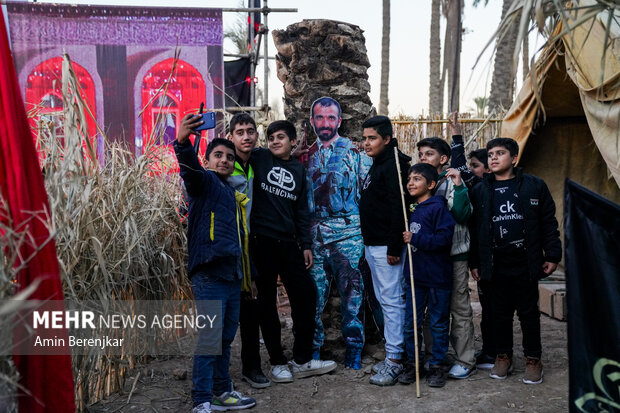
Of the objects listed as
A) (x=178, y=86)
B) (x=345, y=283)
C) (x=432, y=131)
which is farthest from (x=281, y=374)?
→ (x=178, y=86)

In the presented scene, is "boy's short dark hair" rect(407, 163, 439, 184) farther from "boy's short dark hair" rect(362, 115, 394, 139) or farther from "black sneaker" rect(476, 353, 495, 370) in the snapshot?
"black sneaker" rect(476, 353, 495, 370)

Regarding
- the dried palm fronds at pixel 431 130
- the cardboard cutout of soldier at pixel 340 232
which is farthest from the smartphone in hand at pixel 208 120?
the dried palm fronds at pixel 431 130

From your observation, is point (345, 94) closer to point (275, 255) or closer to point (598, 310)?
point (275, 255)

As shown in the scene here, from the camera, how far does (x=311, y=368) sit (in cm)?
447

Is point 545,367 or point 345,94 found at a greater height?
point 345,94

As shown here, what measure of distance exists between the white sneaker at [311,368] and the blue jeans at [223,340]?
765 mm

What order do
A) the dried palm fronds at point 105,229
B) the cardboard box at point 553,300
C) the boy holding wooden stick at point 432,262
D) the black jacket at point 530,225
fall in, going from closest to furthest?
1. the dried palm fronds at point 105,229
2. the black jacket at point 530,225
3. the boy holding wooden stick at point 432,262
4. the cardboard box at point 553,300

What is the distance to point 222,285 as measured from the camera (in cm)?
365

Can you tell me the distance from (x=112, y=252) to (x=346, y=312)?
2.04 meters

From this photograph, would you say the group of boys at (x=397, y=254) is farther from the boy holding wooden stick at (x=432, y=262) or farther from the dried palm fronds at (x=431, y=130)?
the dried palm fronds at (x=431, y=130)

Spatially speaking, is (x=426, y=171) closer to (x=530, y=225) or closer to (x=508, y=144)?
(x=508, y=144)

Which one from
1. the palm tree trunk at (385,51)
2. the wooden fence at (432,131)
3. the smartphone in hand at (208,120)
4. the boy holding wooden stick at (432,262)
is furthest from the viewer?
the palm tree trunk at (385,51)

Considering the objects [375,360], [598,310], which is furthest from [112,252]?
[598,310]

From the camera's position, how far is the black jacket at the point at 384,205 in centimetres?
427
